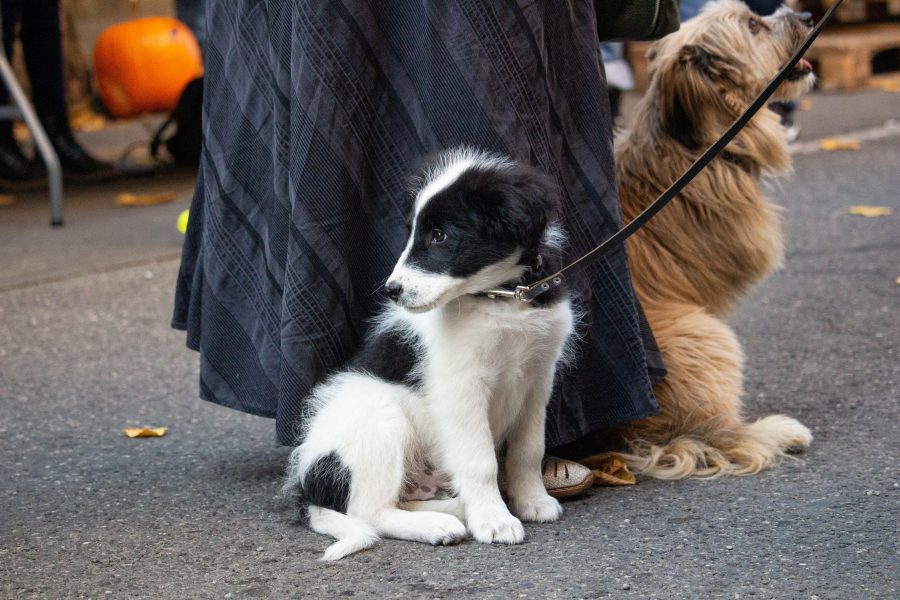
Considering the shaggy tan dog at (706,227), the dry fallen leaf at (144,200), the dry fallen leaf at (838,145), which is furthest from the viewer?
the dry fallen leaf at (838,145)

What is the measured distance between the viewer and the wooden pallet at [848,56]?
10727mm

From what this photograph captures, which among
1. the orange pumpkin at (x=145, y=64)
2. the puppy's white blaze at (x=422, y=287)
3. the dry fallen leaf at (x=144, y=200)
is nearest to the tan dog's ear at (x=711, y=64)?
the puppy's white blaze at (x=422, y=287)

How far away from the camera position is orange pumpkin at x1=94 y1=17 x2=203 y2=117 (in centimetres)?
927

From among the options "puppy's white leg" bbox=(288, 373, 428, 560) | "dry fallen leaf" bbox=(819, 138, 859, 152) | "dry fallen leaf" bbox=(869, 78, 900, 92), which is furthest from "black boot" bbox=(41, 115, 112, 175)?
"dry fallen leaf" bbox=(869, 78, 900, 92)

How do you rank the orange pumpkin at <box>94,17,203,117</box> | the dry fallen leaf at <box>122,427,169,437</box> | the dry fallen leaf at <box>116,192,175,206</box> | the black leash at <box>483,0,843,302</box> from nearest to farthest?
the black leash at <box>483,0,843,302</box>, the dry fallen leaf at <box>122,427,169,437</box>, the dry fallen leaf at <box>116,192,175,206</box>, the orange pumpkin at <box>94,17,203,117</box>

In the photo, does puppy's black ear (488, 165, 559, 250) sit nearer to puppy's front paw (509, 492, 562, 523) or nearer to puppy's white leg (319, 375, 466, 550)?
puppy's white leg (319, 375, 466, 550)

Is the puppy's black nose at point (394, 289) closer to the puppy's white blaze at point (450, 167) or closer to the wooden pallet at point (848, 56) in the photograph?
the puppy's white blaze at point (450, 167)

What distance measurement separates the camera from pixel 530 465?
2918 millimetres

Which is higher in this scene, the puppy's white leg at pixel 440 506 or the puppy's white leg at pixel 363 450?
the puppy's white leg at pixel 363 450

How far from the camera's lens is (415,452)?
111 inches

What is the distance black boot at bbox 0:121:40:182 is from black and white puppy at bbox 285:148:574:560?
20.2 feet

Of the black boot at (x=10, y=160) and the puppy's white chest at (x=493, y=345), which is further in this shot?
the black boot at (x=10, y=160)

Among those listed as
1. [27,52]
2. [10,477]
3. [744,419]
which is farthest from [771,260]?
[27,52]

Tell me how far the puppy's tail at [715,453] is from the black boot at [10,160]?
20.7 feet
